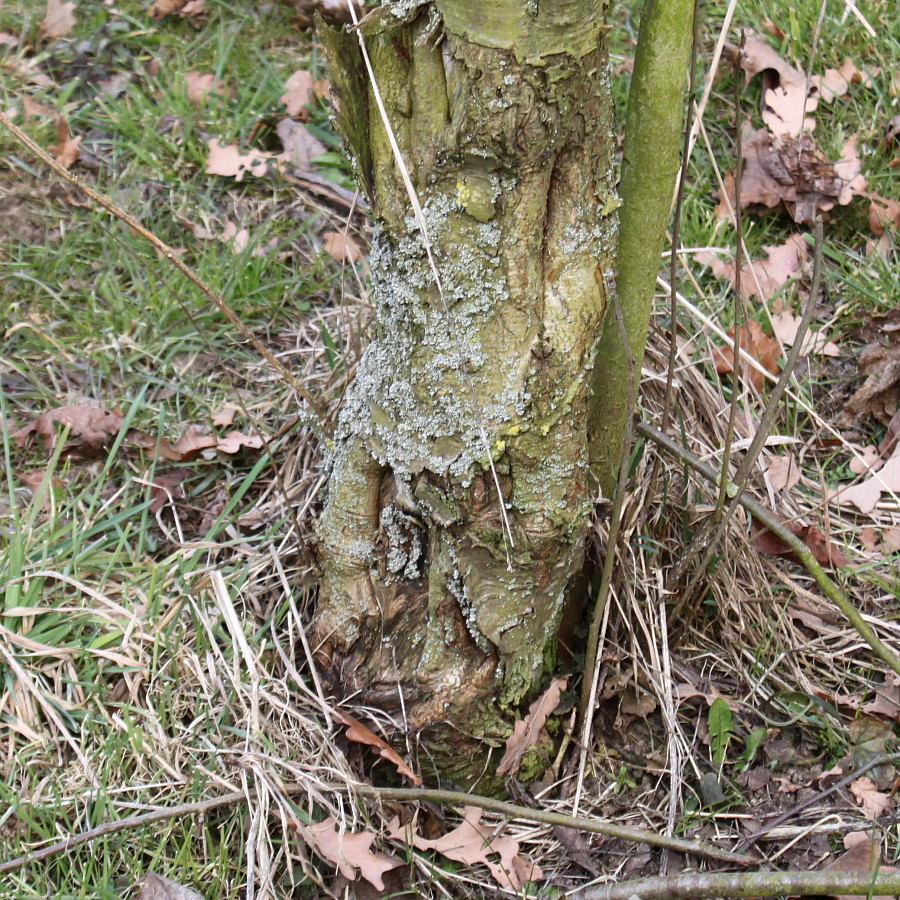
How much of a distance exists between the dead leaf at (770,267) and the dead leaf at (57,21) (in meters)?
2.59

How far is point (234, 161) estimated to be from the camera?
3.10 meters

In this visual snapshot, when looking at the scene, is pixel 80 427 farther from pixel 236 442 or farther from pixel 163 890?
pixel 163 890

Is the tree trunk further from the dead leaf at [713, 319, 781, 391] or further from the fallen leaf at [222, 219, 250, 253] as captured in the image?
the fallen leaf at [222, 219, 250, 253]

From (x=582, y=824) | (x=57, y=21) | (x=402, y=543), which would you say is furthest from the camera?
(x=57, y=21)

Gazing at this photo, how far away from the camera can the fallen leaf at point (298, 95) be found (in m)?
3.26

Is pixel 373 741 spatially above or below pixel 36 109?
below

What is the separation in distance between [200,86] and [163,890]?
2744 millimetres

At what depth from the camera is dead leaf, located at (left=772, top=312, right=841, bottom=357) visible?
8.71 ft

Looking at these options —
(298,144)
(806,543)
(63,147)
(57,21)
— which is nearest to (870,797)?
(806,543)

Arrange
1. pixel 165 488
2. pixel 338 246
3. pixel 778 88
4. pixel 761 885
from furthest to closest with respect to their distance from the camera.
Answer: pixel 778 88, pixel 338 246, pixel 165 488, pixel 761 885

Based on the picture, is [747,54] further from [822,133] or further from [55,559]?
[55,559]

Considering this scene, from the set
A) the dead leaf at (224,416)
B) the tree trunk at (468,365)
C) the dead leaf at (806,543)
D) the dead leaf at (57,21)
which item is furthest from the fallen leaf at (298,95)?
the dead leaf at (806,543)

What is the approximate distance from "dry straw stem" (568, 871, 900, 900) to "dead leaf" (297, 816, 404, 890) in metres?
0.46

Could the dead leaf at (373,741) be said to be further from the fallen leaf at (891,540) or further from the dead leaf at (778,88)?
the dead leaf at (778,88)
